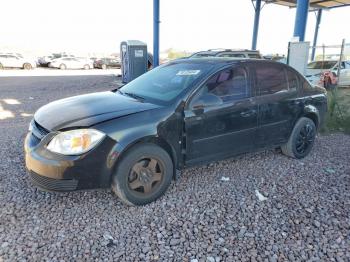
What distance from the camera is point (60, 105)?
3467 millimetres

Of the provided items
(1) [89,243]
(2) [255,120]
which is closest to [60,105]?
(1) [89,243]

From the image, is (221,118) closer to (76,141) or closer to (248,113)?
(248,113)

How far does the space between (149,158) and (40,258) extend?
133 cm

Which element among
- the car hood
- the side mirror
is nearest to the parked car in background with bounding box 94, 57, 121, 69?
the car hood

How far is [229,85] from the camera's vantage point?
3609mm

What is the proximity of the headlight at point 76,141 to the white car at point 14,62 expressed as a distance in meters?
25.7

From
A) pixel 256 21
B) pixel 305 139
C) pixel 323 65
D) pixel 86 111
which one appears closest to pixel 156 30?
pixel 323 65

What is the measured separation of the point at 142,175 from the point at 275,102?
2184 mm

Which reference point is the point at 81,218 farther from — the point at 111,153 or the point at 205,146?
the point at 205,146

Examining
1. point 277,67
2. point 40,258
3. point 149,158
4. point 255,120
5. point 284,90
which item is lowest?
point 40,258

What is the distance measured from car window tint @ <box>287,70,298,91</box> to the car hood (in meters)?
2.25

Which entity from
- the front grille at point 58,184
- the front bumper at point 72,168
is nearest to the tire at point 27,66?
the front bumper at point 72,168

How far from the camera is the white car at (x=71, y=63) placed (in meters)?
26.9

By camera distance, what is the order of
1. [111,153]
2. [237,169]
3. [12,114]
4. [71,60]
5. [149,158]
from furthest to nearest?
[71,60] → [12,114] → [237,169] → [149,158] → [111,153]
